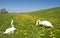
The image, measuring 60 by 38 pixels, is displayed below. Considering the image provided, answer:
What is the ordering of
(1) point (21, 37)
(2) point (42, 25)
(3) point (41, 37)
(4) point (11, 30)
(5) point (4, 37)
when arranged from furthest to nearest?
(2) point (42, 25)
(4) point (11, 30)
(5) point (4, 37)
(1) point (21, 37)
(3) point (41, 37)

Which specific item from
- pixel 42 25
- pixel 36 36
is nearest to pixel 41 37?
pixel 36 36

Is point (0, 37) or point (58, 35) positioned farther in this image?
point (0, 37)

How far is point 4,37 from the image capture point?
41.4 feet

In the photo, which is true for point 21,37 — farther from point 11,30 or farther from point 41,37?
point 11,30

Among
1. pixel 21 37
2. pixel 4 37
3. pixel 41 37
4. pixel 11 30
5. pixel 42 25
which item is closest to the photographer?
pixel 41 37

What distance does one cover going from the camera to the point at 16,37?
454 inches

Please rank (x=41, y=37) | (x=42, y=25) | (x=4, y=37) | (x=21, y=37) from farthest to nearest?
(x=42, y=25) < (x=4, y=37) < (x=21, y=37) < (x=41, y=37)

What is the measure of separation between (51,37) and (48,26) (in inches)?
148

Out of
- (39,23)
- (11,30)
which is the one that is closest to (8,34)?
(11,30)

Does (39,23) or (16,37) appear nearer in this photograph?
(16,37)

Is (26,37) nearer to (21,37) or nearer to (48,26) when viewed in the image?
(21,37)

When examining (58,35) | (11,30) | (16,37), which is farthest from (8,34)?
(58,35)

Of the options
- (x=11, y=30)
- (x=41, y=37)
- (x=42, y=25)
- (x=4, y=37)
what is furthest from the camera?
(x=42, y=25)

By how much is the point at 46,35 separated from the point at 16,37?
7.18 ft
